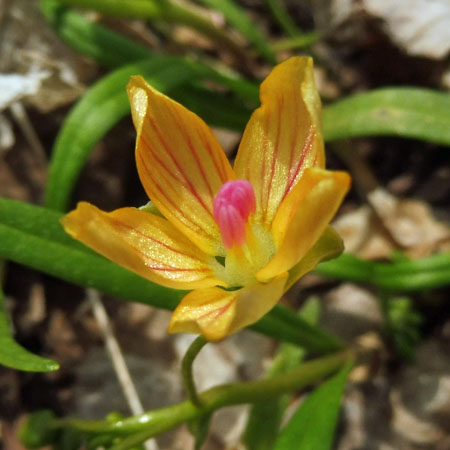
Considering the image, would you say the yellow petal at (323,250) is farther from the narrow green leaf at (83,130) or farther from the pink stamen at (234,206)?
the narrow green leaf at (83,130)

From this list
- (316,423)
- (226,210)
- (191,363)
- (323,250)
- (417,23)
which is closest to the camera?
(323,250)

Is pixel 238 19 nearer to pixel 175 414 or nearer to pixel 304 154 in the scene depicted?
pixel 304 154

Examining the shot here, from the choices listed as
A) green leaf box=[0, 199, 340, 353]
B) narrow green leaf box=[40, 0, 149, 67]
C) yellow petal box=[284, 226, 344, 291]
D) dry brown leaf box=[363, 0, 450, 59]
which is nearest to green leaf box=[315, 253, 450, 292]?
green leaf box=[0, 199, 340, 353]

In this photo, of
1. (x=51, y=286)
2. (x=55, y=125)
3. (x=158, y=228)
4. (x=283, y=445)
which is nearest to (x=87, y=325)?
(x=51, y=286)

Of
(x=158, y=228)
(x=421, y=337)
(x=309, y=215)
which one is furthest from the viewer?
(x=421, y=337)

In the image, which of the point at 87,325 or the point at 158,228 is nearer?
the point at 158,228

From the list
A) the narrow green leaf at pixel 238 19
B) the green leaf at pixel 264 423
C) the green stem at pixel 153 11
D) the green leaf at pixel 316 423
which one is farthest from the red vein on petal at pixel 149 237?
the narrow green leaf at pixel 238 19

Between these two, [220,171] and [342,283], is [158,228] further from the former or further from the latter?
[342,283]

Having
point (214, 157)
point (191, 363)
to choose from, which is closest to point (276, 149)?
point (214, 157)
